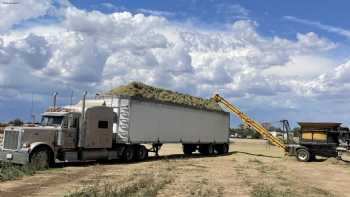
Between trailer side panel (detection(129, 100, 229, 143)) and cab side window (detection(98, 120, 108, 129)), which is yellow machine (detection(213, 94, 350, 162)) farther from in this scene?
cab side window (detection(98, 120, 108, 129))

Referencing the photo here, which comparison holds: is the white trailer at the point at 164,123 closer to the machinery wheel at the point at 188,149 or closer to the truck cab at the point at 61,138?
the machinery wheel at the point at 188,149

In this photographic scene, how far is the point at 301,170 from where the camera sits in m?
31.7

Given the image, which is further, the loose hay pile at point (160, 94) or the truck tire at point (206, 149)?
the truck tire at point (206, 149)

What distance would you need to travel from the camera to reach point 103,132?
2847 centimetres

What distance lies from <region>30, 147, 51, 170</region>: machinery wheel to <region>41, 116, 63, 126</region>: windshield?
181 centimetres

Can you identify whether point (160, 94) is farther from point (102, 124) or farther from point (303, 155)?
point (102, 124)

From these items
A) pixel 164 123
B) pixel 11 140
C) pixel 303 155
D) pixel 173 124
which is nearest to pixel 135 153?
pixel 164 123

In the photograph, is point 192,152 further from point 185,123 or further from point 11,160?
point 11,160

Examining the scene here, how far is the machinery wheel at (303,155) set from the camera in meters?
38.8

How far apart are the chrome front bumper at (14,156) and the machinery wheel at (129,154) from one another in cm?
779

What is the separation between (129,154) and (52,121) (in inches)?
242

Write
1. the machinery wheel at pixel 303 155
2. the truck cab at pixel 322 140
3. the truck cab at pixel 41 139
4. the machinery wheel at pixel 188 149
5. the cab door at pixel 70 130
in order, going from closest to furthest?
the truck cab at pixel 41 139, the cab door at pixel 70 130, the truck cab at pixel 322 140, the machinery wheel at pixel 303 155, the machinery wheel at pixel 188 149

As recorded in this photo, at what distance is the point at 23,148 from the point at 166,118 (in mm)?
12813

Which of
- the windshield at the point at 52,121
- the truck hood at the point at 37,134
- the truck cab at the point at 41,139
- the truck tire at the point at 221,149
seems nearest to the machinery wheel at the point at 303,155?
the truck tire at the point at 221,149
